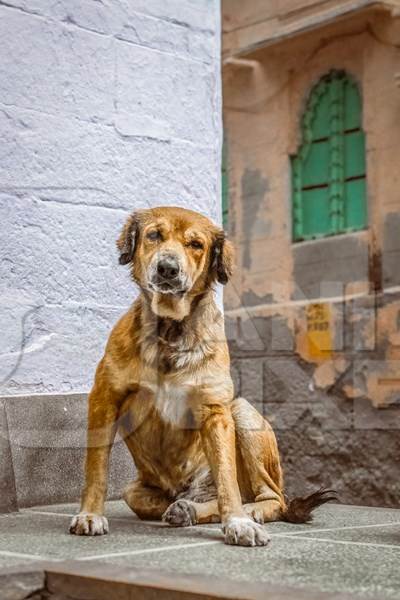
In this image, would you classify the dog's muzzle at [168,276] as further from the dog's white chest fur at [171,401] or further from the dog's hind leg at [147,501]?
the dog's hind leg at [147,501]

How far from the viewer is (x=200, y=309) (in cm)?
364

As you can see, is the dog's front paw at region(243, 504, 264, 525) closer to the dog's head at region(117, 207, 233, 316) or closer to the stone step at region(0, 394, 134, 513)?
the dog's head at region(117, 207, 233, 316)

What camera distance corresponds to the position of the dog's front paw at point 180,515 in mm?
3576

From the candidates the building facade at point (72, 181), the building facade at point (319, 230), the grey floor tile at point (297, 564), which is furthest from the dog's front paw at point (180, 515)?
the building facade at point (319, 230)

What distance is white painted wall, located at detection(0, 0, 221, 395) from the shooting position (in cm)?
427

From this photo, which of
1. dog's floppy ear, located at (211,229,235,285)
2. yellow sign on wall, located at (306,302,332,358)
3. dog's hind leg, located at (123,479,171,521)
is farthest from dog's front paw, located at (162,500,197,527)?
yellow sign on wall, located at (306,302,332,358)

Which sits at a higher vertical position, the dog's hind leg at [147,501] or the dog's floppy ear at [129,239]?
the dog's floppy ear at [129,239]

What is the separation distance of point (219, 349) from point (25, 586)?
53.1 inches

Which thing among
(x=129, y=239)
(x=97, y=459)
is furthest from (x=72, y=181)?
(x=97, y=459)

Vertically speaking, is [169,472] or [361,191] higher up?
[361,191]

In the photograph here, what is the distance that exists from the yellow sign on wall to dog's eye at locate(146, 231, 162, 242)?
7604 millimetres

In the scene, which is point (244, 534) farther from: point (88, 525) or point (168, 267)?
point (168, 267)

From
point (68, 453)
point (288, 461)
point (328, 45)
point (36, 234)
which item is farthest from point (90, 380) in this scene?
point (328, 45)

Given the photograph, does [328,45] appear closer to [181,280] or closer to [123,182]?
[123,182]
